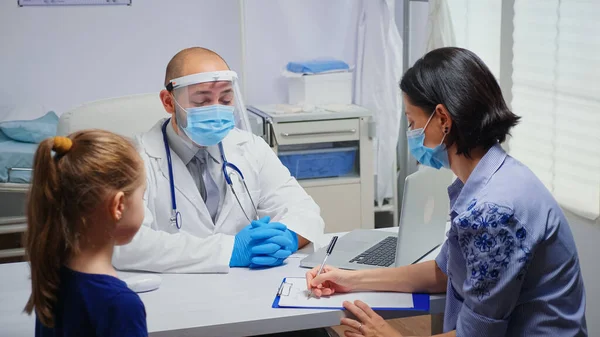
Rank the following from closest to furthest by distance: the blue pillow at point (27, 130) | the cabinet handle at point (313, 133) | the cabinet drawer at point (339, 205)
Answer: the blue pillow at point (27, 130) → the cabinet handle at point (313, 133) → the cabinet drawer at point (339, 205)

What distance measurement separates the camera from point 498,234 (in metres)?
1.37

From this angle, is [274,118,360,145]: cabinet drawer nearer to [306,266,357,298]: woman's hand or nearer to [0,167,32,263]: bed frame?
[0,167,32,263]: bed frame

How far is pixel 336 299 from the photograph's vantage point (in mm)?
1653

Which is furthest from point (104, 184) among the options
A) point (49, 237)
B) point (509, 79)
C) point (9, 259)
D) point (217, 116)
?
point (9, 259)

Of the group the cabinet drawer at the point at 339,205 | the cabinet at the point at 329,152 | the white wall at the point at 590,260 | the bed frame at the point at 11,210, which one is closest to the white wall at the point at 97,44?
the bed frame at the point at 11,210

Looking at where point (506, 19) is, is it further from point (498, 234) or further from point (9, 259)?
point (9, 259)

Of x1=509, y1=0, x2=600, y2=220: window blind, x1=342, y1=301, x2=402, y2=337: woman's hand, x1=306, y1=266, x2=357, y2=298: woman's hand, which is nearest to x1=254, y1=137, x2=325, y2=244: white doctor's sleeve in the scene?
x1=306, y1=266, x2=357, y2=298: woman's hand

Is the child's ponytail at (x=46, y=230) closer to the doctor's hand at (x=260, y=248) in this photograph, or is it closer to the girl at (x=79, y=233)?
the girl at (x=79, y=233)

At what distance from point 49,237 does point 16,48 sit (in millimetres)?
2773

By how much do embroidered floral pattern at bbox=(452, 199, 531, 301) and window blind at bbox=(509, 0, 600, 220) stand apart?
131 centimetres

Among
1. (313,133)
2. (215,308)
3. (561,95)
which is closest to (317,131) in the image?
(313,133)

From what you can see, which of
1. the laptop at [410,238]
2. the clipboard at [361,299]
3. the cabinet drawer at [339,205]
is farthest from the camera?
the cabinet drawer at [339,205]

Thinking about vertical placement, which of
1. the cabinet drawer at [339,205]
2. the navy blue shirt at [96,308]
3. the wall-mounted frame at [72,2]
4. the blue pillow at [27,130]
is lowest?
the cabinet drawer at [339,205]

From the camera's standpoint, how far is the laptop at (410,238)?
173 cm
